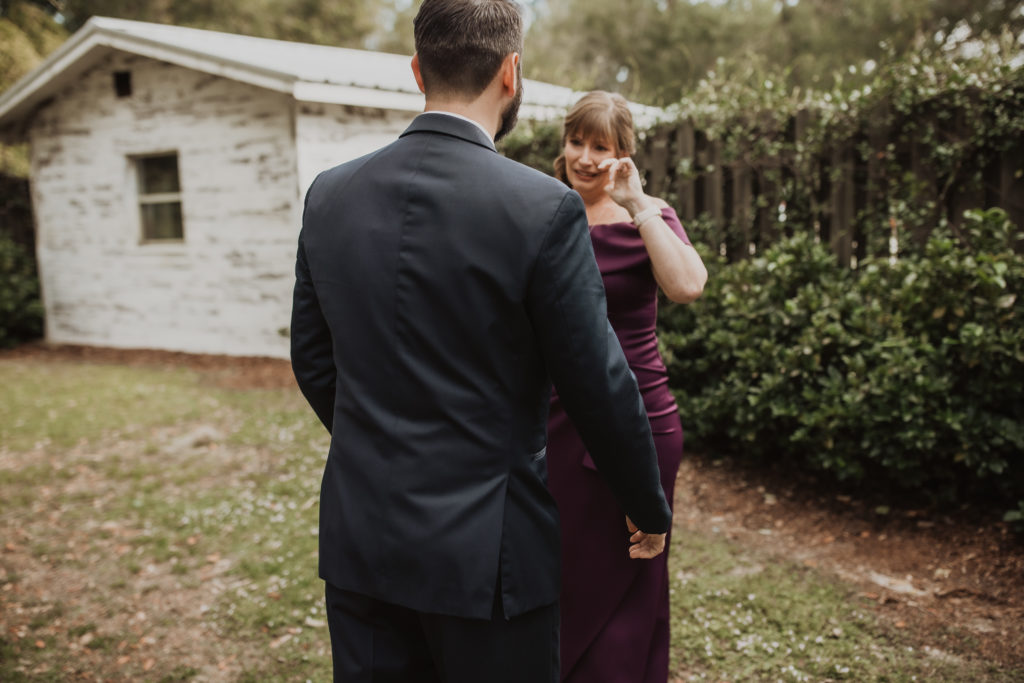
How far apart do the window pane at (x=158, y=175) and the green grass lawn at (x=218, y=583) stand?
5316 millimetres

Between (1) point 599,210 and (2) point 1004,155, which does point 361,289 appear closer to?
(1) point 599,210

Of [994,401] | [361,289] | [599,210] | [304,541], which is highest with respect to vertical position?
[599,210]

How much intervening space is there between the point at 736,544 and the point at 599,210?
251 cm

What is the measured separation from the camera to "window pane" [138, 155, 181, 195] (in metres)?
11.1

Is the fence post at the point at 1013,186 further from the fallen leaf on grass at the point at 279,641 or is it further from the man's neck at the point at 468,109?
the fallen leaf on grass at the point at 279,641

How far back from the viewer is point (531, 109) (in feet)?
25.3

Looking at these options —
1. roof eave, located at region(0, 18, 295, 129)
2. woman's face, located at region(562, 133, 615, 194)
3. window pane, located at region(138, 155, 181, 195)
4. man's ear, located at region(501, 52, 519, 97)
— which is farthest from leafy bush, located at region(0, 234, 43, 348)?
man's ear, located at region(501, 52, 519, 97)

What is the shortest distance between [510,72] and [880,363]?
338cm

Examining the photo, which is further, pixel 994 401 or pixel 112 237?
pixel 112 237

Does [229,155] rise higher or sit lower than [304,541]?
higher

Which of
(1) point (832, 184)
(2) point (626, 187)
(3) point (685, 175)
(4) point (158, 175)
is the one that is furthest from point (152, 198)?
(2) point (626, 187)

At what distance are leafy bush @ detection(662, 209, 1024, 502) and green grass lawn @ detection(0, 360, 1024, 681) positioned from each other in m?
0.88

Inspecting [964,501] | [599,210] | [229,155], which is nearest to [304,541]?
[599,210]

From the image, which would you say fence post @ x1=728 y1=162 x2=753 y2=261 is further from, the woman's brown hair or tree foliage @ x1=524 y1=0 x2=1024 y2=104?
tree foliage @ x1=524 y1=0 x2=1024 y2=104
